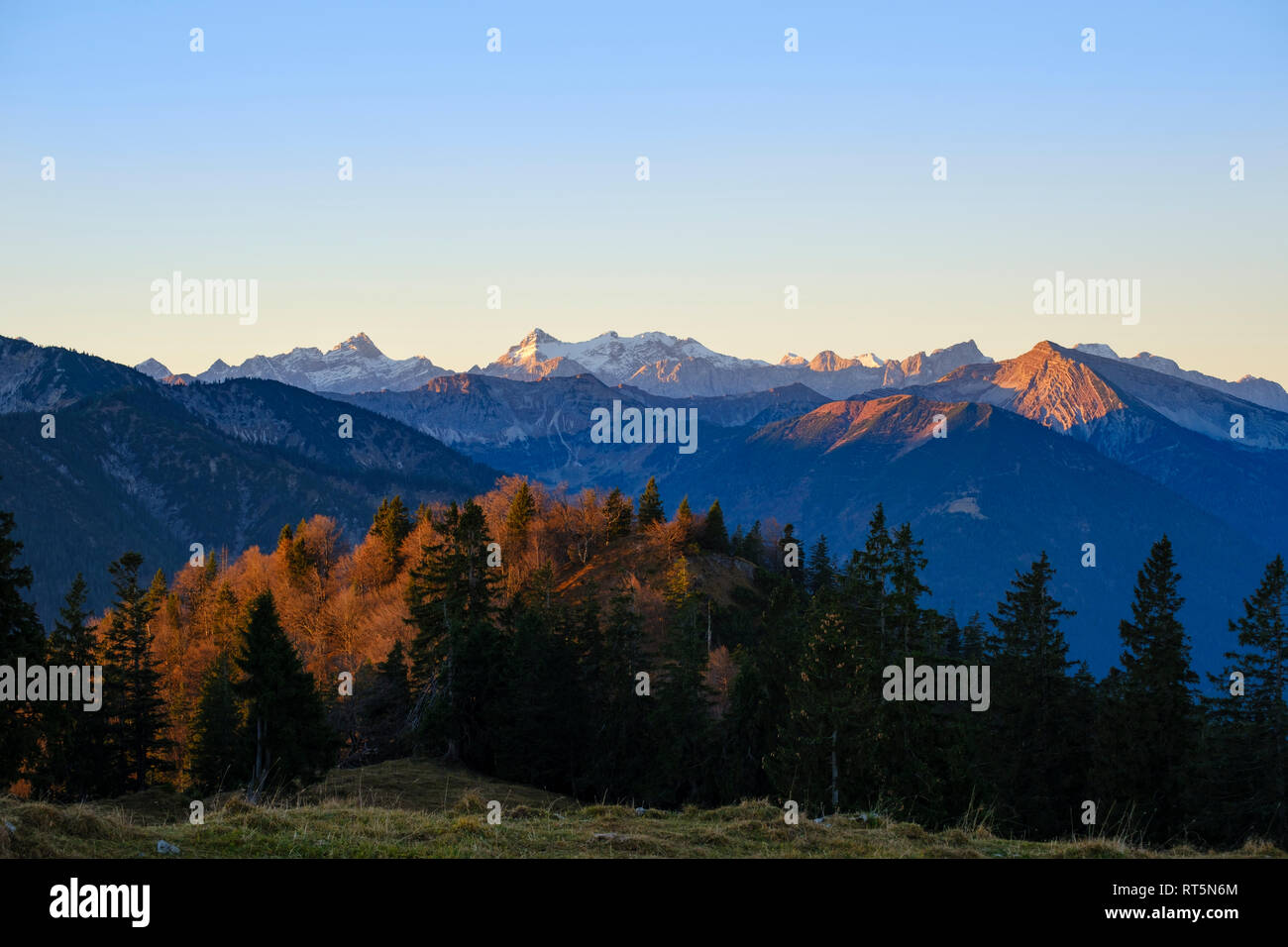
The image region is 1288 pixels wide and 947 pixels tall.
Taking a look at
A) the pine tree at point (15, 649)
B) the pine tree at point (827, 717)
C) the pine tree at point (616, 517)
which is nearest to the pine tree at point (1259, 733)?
the pine tree at point (827, 717)

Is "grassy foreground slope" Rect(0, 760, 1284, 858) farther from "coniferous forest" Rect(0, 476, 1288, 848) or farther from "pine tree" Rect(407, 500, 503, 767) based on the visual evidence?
"pine tree" Rect(407, 500, 503, 767)

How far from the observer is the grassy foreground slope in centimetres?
1586

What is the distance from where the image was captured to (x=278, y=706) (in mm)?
57094

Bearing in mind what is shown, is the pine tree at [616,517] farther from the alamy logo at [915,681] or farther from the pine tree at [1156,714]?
the alamy logo at [915,681]

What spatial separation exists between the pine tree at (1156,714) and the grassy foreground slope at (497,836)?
40.6 meters

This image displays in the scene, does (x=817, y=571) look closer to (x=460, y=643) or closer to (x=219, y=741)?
(x=460, y=643)

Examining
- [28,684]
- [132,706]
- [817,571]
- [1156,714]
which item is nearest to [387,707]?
[132,706]

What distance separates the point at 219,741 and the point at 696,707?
31.3 metres

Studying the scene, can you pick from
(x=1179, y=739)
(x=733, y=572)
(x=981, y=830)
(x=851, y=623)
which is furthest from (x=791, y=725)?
(x=733, y=572)

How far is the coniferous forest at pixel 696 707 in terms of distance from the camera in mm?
46781

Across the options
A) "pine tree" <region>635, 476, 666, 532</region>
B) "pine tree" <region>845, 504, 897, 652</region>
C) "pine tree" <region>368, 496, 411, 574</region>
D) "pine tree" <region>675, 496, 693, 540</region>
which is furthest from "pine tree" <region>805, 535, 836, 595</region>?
"pine tree" <region>845, 504, 897, 652</region>
